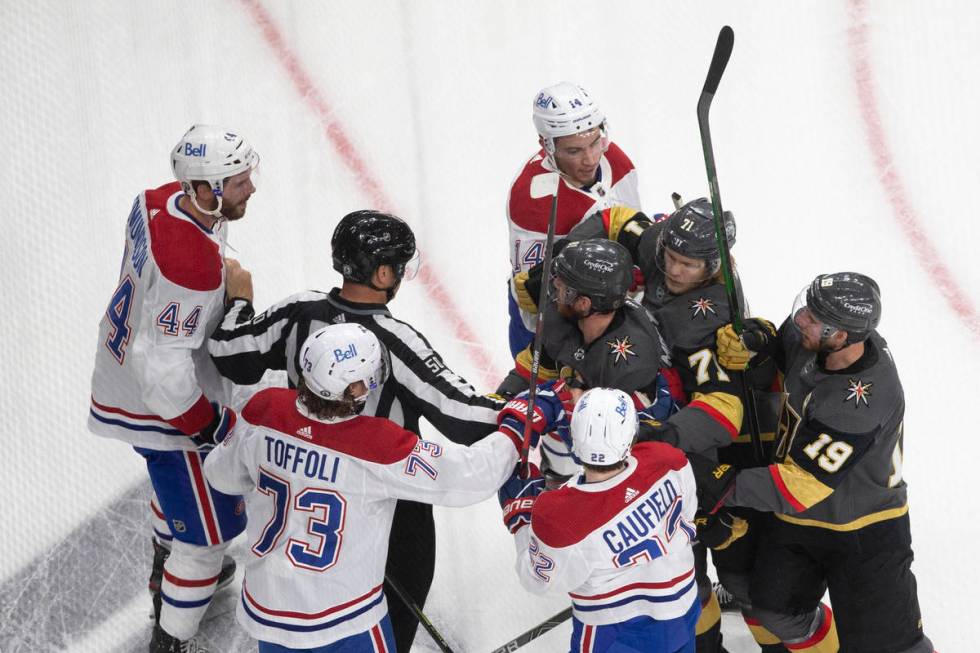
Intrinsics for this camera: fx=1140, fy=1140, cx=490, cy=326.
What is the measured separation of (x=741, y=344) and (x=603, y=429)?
1.77 ft

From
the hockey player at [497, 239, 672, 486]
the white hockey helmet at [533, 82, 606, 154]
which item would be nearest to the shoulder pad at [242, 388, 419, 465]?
the hockey player at [497, 239, 672, 486]

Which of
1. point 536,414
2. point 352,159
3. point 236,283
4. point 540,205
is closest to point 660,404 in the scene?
point 536,414

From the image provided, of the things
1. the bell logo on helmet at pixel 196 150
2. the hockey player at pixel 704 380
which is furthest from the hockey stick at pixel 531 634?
the bell logo on helmet at pixel 196 150

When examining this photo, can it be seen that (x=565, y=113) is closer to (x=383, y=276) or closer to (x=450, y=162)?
(x=383, y=276)

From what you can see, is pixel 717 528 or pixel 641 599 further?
pixel 717 528

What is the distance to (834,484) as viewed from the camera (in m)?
2.71

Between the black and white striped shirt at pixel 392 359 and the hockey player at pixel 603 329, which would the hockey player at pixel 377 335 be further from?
the hockey player at pixel 603 329

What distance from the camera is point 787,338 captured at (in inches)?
116

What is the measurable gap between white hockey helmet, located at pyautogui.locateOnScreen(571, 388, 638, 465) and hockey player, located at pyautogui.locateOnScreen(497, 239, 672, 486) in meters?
0.35

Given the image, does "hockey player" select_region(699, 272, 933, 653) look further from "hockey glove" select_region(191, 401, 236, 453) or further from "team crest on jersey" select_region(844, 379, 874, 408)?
"hockey glove" select_region(191, 401, 236, 453)

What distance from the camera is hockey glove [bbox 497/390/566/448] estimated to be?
2748mm

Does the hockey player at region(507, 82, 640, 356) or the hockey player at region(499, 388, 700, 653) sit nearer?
the hockey player at region(499, 388, 700, 653)

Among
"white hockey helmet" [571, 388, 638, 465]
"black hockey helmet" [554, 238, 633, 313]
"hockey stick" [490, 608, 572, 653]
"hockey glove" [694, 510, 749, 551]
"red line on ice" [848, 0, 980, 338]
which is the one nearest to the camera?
"white hockey helmet" [571, 388, 638, 465]

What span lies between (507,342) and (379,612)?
6.22 ft
